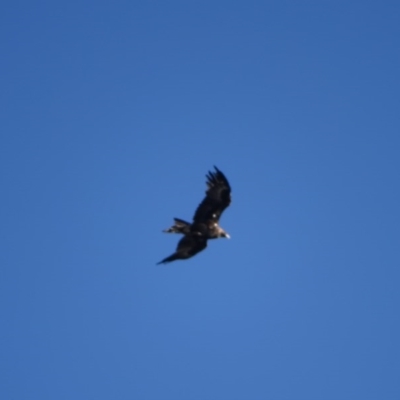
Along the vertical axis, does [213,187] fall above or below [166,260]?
above

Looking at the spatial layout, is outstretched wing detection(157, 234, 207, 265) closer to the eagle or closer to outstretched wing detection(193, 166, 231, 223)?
the eagle

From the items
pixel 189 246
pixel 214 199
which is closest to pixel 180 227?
pixel 189 246

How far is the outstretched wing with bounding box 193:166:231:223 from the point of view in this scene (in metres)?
29.8

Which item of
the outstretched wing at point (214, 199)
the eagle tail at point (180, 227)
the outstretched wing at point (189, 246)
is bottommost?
the outstretched wing at point (189, 246)

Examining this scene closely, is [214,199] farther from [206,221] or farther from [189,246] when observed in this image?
[189,246]

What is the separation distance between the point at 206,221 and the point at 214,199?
77 centimetres

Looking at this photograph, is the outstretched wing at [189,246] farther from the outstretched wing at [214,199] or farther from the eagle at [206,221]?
the outstretched wing at [214,199]

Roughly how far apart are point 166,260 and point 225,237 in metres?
2.52

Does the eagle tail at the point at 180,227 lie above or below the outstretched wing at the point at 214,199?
below

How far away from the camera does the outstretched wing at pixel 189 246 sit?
29.2 m

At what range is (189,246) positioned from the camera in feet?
96.3

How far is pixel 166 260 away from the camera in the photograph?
2884cm

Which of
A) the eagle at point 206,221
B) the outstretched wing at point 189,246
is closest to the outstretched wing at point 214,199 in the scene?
the eagle at point 206,221

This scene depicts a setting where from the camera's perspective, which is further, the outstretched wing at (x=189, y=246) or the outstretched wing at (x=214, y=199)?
the outstretched wing at (x=214, y=199)
